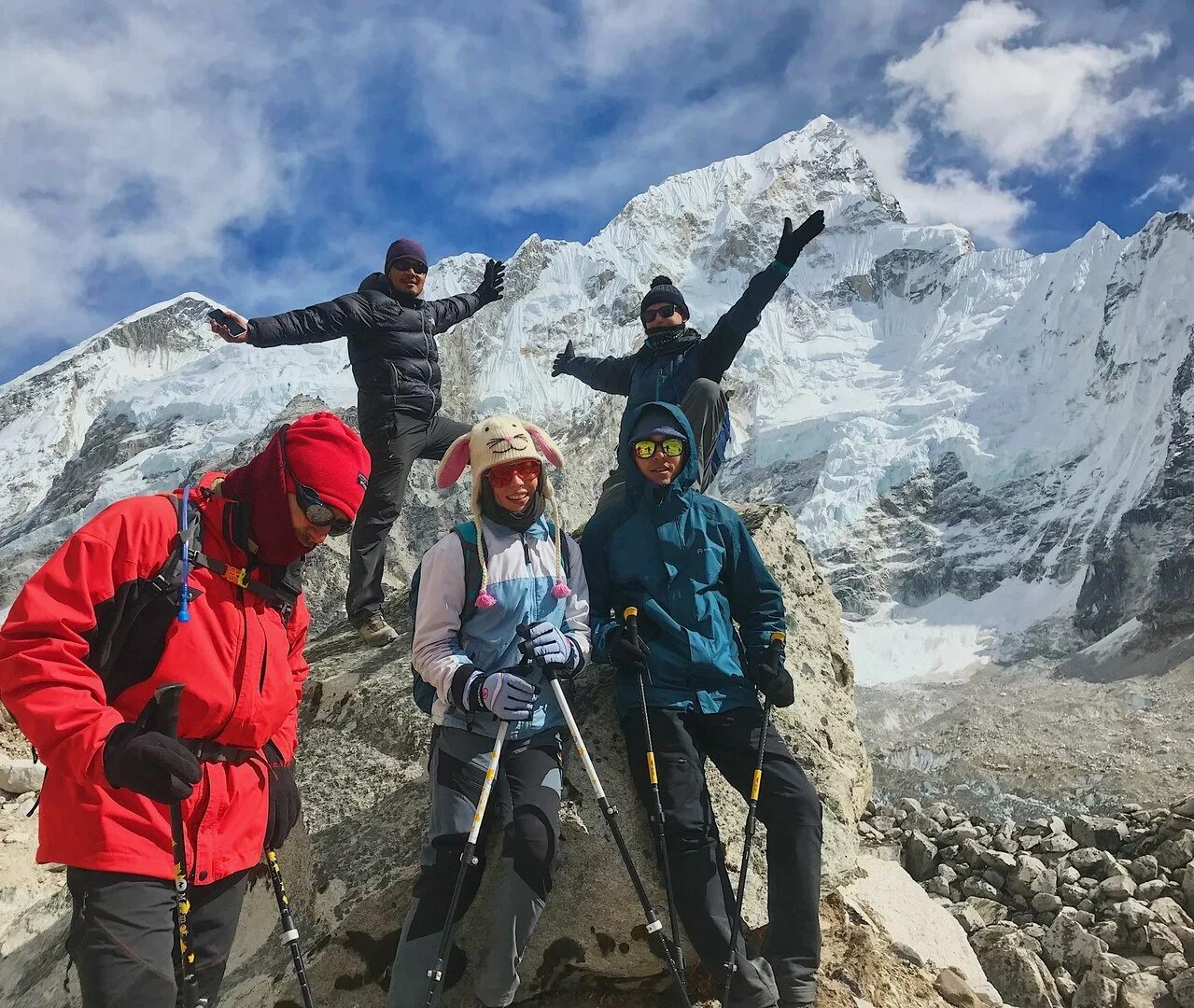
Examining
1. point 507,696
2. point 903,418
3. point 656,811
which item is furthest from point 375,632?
point 903,418

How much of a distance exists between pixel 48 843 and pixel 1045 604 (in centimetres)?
11493

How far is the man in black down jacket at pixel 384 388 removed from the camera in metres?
5.72

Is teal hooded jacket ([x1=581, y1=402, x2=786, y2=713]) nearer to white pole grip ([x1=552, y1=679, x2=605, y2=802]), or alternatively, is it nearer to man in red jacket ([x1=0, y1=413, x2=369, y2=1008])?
white pole grip ([x1=552, y1=679, x2=605, y2=802])

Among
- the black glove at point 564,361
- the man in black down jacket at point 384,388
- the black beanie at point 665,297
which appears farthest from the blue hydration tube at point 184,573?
the black glove at point 564,361

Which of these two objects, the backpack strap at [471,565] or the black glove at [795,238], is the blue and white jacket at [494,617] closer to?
the backpack strap at [471,565]

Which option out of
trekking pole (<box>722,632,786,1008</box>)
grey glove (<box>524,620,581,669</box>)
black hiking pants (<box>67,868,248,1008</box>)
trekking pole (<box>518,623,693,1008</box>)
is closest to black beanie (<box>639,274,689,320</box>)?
trekking pole (<box>722,632,786,1008</box>)

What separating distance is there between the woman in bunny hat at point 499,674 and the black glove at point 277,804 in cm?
57

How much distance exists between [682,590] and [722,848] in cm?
124

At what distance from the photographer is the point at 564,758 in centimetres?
414

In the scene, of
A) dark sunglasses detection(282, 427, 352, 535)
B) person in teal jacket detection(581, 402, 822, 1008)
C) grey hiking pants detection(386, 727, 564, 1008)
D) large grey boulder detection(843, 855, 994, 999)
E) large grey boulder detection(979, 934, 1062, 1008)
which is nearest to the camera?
dark sunglasses detection(282, 427, 352, 535)

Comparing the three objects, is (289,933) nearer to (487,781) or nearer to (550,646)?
(487,781)

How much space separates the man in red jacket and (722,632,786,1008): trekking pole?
1.86 meters

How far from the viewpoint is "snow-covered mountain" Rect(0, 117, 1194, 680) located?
94.2 meters

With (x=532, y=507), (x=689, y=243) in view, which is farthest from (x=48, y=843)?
(x=689, y=243)
